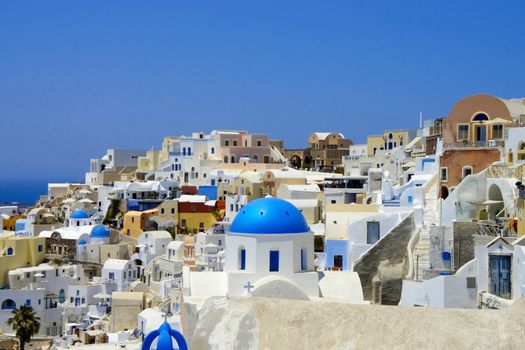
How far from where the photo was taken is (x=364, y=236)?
Result: 2772 centimetres

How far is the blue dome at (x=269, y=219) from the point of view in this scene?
21.8 metres

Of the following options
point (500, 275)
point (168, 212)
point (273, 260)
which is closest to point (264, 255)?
point (273, 260)

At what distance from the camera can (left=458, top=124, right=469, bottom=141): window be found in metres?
30.7


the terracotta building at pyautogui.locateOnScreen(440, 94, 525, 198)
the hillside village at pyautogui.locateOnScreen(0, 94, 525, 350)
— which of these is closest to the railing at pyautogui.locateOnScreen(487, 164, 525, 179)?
the hillside village at pyautogui.locateOnScreen(0, 94, 525, 350)

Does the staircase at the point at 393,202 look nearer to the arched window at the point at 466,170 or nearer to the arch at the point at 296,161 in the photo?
the arched window at the point at 466,170

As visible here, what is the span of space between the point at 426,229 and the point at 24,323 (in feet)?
62.3

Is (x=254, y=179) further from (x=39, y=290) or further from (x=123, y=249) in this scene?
(x=39, y=290)

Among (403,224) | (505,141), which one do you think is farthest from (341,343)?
(505,141)

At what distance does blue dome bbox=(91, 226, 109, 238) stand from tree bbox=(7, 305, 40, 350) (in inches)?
364

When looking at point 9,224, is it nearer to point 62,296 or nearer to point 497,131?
point 62,296

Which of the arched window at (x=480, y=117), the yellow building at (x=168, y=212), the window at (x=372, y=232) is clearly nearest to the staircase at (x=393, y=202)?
the window at (x=372, y=232)

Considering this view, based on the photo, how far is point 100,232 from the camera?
45.7 metres

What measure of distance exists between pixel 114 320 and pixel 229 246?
15912mm

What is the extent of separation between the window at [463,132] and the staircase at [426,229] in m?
1.99
